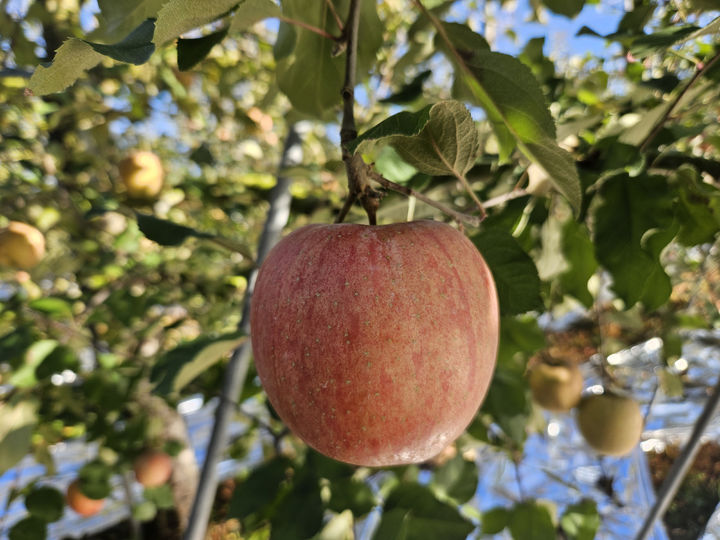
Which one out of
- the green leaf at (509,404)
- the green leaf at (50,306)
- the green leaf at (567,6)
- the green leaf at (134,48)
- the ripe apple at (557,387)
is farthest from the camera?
the ripe apple at (557,387)

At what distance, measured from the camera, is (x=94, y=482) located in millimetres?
1158

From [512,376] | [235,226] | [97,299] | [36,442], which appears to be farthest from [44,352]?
[235,226]

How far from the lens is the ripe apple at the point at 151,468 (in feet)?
4.85

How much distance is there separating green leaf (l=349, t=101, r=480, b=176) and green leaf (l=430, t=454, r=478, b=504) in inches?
27.6

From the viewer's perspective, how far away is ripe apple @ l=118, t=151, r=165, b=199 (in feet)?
4.94

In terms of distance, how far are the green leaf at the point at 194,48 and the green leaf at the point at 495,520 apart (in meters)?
0.94

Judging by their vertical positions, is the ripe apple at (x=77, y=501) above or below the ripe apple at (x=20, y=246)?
below

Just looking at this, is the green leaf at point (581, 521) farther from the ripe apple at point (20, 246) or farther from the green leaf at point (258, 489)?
the ripe apple at point (20, 246)

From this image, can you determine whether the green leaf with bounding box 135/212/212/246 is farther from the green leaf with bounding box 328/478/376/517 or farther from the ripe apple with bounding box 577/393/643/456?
the ripe apple with bounding box 577/393/643/456

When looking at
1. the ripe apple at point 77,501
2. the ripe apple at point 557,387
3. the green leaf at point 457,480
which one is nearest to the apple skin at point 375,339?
the green leaf at point 457,480

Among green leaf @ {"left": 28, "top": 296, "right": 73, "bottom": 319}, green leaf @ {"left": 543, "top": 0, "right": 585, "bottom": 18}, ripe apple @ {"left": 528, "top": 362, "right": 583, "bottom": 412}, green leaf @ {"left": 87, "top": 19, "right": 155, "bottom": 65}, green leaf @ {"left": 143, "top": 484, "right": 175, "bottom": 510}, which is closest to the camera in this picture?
green leaf @ {"left": 87, "top": 19, "right": 155, "bottom": 65}

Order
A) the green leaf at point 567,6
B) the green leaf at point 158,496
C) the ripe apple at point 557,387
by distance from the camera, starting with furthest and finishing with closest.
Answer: the green leaf at point 158,496 < the ripe apple at point 557,387 < the green leaf at point 567,6

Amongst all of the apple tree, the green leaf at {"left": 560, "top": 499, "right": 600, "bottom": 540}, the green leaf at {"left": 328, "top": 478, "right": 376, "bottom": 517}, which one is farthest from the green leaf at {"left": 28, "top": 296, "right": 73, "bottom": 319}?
the green leaf at {"left": 560, "top": 499, "right": 600, "bottom": 540}

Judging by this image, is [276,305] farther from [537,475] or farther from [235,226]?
[537,475]
